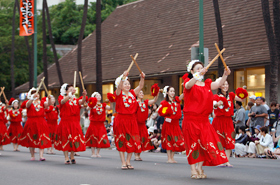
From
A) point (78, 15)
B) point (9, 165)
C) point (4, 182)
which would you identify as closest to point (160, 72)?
point (9, 165)

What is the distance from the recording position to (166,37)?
31.6 metres

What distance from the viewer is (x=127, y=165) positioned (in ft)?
39.6

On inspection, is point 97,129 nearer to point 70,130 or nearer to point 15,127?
point 70,130

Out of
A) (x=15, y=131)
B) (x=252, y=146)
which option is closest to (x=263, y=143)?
(x=252, y=146)

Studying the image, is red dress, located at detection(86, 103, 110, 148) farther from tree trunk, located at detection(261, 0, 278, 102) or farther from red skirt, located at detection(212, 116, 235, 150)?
tree trunk, located at detection(261, 0, 278, 102)

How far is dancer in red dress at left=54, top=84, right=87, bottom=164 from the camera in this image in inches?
530

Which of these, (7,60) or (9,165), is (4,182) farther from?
A: (7,60)

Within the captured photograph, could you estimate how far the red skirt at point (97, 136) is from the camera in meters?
17.1

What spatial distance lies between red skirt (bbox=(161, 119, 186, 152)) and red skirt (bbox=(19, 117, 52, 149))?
342 centimetres

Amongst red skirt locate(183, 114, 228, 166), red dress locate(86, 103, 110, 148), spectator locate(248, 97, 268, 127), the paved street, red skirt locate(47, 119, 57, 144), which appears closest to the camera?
red skirt locate(183, 114, 228, 166)

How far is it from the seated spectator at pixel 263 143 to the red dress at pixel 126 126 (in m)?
6.06

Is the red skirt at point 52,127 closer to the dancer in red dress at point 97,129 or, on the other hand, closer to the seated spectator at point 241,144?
the dancer in red dress at point 97,129

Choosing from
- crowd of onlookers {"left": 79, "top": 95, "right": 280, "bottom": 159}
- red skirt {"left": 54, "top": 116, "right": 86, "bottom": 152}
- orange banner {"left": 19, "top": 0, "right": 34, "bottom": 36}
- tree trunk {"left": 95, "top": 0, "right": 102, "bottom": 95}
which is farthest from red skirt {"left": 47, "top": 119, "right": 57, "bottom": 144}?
orange banner {"left": 19, "top": 0, "right": 34, "bottom": 36}

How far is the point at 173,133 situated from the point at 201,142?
16.1 ft
